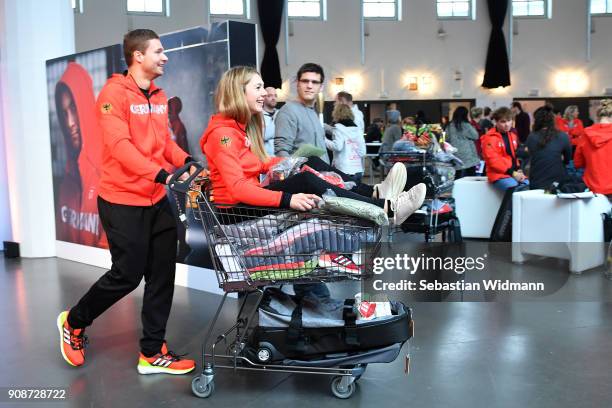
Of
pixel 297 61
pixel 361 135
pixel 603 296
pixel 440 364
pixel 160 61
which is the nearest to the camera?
pixel 160 61

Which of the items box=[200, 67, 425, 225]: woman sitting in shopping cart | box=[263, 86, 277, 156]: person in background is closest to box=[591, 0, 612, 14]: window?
box=[263, 86, 277, 156]: person in background

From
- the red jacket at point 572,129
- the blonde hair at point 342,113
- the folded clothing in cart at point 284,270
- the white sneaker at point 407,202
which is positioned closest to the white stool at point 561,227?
the blonde hair at point 342,113

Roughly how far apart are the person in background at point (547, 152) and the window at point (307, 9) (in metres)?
14.9

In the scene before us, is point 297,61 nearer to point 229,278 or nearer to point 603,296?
point 603,296

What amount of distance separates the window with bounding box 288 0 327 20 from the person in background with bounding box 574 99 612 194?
15284 millimetres

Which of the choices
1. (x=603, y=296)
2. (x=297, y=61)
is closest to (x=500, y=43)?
(x=297, y=61)

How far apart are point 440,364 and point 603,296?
2.19 m

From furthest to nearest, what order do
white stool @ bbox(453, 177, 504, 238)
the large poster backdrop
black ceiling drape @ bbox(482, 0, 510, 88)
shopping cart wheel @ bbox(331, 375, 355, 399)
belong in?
black ceiling drape @ bbox(482, 0, 510, 88)
white stool @ bbox(453, 177, 504, 238)
the large poster backdrop
shopping cart wheel @ bbox(331, 375, 355, 399)

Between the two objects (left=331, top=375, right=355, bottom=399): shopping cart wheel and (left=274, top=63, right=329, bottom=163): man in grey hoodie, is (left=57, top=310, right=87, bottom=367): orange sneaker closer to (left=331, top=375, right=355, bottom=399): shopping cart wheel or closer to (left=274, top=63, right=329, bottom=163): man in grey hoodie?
(left=331, top=375, right=355, bottom=399): shopping cart wheel

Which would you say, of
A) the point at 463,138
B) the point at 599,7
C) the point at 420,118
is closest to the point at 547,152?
the point at 420,118

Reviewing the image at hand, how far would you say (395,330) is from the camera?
10.8 feet

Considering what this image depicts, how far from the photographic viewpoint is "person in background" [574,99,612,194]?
6.37 meters

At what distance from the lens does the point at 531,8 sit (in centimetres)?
2139

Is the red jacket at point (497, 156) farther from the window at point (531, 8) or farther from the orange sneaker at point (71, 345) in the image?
the window at point (531, 8)
